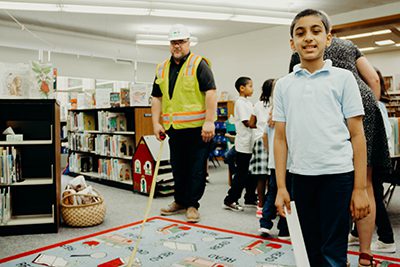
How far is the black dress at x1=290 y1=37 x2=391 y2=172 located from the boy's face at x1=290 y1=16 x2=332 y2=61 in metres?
0.50

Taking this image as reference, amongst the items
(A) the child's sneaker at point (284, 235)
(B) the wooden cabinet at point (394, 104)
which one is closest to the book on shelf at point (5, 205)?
(A) the child's sneaker at point (284, 235)

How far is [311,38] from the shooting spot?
1.41 metres

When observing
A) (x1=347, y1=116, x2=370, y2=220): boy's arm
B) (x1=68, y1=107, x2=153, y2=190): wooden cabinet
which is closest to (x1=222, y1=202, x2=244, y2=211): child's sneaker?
(x1=68, y1=107, x2=153, y2=190): wooden cabinet

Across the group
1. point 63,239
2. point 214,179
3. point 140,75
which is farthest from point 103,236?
point 140,75

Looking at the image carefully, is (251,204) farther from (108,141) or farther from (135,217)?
(108,141)

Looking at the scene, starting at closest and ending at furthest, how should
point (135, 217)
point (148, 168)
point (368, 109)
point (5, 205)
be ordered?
point (368, 109)
point (5, 205)
point (135, 217)
point (148, 168)

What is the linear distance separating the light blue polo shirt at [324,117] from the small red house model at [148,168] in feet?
10.1

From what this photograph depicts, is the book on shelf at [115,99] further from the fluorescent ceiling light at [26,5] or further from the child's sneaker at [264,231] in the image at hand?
the child's sneaker at [264,231]

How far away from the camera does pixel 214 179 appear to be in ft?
19.6

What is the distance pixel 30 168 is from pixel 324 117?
9.33 ft

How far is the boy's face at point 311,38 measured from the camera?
55.7 inches

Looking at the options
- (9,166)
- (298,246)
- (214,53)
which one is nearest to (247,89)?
(9,166)

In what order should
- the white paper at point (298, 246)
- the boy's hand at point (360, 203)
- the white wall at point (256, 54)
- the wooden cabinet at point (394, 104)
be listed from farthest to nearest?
the white wall at point (256, 54) → the wooden cabinet at point (394, 104) → the boy's hand at point (360, 203) → the white paper at point (298, 246)

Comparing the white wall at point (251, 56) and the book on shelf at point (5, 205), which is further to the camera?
the white wall at point (251, 56)
